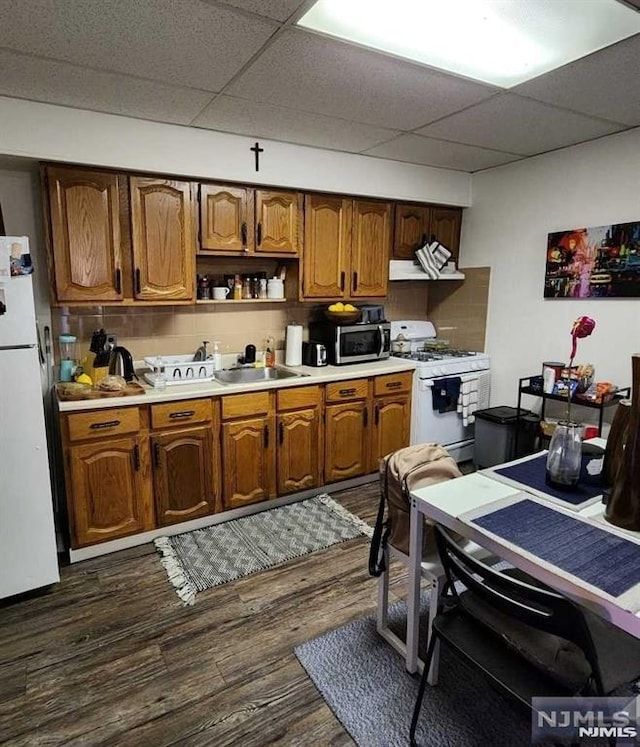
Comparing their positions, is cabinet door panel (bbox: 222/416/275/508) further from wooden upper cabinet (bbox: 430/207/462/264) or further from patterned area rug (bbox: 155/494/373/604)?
wooden upper cabinet (bbox: 430/207/462/264)

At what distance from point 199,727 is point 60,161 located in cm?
264

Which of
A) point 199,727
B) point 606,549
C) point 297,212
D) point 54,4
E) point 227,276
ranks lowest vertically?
point 199,727

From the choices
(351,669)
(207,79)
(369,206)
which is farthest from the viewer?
(369,206)

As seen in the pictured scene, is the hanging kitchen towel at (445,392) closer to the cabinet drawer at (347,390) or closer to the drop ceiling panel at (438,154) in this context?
the cabinet drawer at (347,390)

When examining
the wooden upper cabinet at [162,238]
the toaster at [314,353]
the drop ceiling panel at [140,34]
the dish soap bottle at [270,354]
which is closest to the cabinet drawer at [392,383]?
the toaster at [314,353]

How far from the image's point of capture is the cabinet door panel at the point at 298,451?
316 cm

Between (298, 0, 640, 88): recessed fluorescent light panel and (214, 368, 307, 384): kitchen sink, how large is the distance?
2.03 m

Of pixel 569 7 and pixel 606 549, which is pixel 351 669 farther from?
pixel 569 7

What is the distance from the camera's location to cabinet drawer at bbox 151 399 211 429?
269cm

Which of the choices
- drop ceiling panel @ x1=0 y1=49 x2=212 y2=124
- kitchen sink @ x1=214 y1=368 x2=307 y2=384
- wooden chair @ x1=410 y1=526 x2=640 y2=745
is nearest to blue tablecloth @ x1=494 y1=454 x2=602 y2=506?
wooden chair @ x1=410 y1=526 x2=640 y2=745

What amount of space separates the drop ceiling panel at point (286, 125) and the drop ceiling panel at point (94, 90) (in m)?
0.13

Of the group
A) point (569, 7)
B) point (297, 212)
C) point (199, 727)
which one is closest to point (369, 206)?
point (297, 212)

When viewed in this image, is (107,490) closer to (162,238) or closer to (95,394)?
(95,394)

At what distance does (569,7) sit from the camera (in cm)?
163
